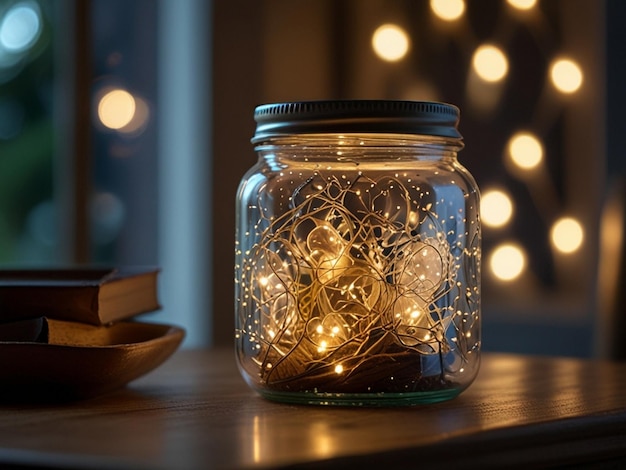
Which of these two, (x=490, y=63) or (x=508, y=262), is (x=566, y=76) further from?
(x=508, y=262)

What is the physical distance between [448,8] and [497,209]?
1.97ft

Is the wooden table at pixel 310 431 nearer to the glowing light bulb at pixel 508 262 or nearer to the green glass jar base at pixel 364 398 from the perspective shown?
the green glass jar base at pixel 364 398

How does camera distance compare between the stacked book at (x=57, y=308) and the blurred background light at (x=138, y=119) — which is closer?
the stacked book at (x=57, y=308)

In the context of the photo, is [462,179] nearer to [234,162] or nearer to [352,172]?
[352,172]

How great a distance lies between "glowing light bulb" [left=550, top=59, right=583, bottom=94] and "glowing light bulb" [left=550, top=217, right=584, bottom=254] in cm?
34

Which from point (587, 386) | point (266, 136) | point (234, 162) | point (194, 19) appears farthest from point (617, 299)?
point (194, 19)

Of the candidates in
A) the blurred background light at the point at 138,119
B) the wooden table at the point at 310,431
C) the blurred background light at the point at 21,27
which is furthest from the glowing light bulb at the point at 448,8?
the wooden table at the point at 310,431

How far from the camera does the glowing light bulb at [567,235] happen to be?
2420 millimetres

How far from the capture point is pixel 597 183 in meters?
2.25

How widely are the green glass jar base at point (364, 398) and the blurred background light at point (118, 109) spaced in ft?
7.06

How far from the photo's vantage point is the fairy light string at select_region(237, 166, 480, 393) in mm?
723

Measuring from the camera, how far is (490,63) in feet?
8.56

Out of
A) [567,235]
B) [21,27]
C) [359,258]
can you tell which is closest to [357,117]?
[359,258]

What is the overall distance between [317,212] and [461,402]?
0.63ft
